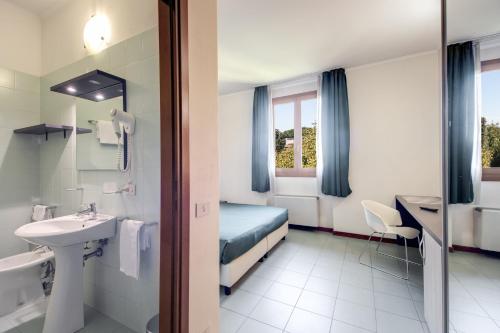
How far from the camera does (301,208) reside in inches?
150

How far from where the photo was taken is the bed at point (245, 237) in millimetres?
1987

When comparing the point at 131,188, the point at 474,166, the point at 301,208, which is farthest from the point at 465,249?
the point at 301,208

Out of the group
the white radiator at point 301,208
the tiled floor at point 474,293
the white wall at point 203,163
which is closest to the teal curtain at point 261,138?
the white radiator at point 301,208

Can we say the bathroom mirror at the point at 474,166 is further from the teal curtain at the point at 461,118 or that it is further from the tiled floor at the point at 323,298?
the tiled floor at the point at 323,298

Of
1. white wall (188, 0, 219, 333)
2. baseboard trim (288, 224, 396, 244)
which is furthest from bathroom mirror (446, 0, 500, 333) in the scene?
baseboard trim (288, 224, 396, 244)

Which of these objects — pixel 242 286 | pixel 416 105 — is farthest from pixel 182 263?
pixel 416 105

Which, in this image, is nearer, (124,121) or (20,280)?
(124,121)

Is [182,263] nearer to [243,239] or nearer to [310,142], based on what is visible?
[243,239]

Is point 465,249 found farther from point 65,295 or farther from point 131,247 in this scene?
point 65,295

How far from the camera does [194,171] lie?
1.19m

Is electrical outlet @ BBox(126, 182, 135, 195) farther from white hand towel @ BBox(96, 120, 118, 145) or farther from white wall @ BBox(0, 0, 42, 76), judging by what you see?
white wall @ BBox(0, 0, 42, 76)

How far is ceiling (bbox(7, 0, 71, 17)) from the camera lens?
183 centimetres

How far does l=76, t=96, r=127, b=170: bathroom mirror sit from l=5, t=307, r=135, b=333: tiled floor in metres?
1.22

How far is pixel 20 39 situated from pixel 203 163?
2.24 m
